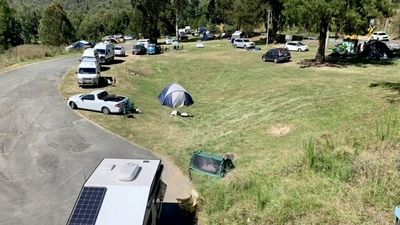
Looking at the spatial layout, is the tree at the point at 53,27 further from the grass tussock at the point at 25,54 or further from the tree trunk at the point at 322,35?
the tree trunk at the point at 322,35

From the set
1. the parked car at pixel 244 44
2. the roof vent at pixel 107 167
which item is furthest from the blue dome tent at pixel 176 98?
the parked car at pixel 244 44

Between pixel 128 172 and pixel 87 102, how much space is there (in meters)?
19.1

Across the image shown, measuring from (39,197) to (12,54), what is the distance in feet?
148

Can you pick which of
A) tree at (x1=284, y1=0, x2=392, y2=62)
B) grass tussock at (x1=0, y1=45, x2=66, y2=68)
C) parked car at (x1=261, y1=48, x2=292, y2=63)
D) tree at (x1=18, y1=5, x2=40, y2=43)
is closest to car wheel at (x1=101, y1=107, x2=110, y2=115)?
tree at (x1=284, y1=0, x2=392, y2=62)

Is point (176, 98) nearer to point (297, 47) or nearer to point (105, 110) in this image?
point (105, 110)

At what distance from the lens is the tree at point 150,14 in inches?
2985

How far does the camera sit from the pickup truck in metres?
30.0

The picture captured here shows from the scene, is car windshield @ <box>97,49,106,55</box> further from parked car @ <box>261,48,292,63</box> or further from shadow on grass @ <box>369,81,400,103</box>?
shadow on grass @ <box>369,81,400,103</box>

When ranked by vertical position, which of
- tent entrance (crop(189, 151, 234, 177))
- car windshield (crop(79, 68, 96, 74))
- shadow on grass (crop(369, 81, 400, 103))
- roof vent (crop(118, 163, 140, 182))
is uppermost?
roof vent (crop(118, 163, 140, 182))

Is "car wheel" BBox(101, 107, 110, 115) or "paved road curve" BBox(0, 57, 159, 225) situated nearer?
"paved road curve" BBox(0, 57, 159, 225)

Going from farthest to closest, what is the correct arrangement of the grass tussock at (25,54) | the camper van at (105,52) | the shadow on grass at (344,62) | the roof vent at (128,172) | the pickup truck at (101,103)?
the grass tussock at (25,54) → the camper van at (105,52) → the shadow on grass at (344,62) → the pickup truck at (101,103) → the roof vent at (128,172)

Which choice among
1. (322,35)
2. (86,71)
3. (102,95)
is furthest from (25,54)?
(322,35)

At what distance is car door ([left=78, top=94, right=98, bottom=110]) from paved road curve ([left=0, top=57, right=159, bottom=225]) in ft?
3.54

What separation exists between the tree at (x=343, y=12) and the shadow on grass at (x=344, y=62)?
507 cm
